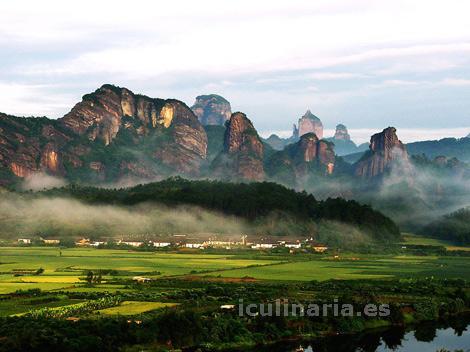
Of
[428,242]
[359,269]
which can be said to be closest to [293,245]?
[428,242]

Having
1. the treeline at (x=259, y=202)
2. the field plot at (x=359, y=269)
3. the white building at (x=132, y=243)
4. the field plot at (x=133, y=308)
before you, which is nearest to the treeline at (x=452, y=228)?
the treeline at (x=259, y=202)

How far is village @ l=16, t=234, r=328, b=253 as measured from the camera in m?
144

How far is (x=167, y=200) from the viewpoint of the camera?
184500mm

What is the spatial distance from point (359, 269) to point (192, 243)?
164 feet

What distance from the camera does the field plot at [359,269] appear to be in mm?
94375

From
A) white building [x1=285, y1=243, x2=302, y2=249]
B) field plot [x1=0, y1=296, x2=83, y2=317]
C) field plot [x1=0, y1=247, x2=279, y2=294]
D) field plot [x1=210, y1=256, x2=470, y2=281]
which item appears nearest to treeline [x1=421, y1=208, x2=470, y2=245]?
white building [x1=285, y1=243, x2=302, y2=249]

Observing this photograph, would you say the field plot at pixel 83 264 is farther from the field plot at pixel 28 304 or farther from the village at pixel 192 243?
the village at pixel 192 243

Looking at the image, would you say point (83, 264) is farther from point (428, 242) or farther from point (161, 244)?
point (428, 242)

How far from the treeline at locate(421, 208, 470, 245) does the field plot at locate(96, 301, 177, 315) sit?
342 feet

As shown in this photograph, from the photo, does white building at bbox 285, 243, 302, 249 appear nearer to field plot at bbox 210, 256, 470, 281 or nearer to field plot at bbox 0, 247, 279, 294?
field plot at bbox 210, 256, 470, 281

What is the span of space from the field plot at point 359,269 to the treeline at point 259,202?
140ft

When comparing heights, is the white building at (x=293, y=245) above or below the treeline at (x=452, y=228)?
below

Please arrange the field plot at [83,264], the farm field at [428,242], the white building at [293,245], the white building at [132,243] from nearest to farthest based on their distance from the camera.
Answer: the field plot at [83,264], the white building at [293,245], the white building at [132,243], the farm field at [428,242]

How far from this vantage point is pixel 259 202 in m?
178
